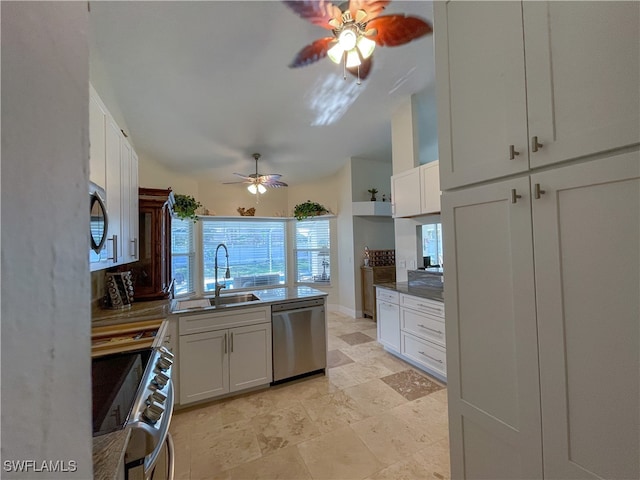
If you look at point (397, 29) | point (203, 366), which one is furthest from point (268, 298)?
point (397, 29)

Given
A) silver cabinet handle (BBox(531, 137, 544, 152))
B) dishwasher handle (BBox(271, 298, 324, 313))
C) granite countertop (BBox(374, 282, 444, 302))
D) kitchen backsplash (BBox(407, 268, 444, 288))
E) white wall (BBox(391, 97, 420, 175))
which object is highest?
white wall (BBox(391, 97, 420, 175))

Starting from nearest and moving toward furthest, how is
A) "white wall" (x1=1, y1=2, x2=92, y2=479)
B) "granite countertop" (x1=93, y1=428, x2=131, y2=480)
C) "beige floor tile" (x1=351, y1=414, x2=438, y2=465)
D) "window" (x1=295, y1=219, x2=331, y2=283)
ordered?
1. "white wall" (x1=1, y1=2, x2=92, y2=479)
2. "granite countertop" (x1=93, y1=428, x2=131, y2=480)
3. "beige floor tile" (x1=351, y1=414, x2=438, y2=465)
4. "window" (x1=295, y1=219, x2=331, y2=283)

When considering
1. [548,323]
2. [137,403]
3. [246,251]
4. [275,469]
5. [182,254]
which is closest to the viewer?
[548,323]

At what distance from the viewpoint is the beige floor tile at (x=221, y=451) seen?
1752 millimetres

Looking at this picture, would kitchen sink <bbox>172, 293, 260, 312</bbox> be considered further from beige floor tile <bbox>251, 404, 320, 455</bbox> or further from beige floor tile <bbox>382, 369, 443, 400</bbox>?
beige floor tile <bbox>382, 369, 443, 400</bbox>

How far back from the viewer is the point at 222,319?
95.4 inches

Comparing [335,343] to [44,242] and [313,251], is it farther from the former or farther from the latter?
[44,242]

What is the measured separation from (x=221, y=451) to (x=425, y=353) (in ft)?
6.91

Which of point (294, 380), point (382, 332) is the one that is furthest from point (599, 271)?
point (382, 332)

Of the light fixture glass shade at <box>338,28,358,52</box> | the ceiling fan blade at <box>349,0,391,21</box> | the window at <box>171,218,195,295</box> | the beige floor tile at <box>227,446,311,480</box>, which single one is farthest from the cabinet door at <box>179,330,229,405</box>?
the window at <box>171,218,195,295</box>

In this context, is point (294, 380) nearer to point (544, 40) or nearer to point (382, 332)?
point (382, 332)

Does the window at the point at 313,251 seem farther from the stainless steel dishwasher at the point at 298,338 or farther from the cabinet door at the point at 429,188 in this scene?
the stainless steel dishwasher at the point at 298,338

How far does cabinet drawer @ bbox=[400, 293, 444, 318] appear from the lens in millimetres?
2678

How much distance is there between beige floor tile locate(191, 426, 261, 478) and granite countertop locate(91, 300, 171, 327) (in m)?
0.99
